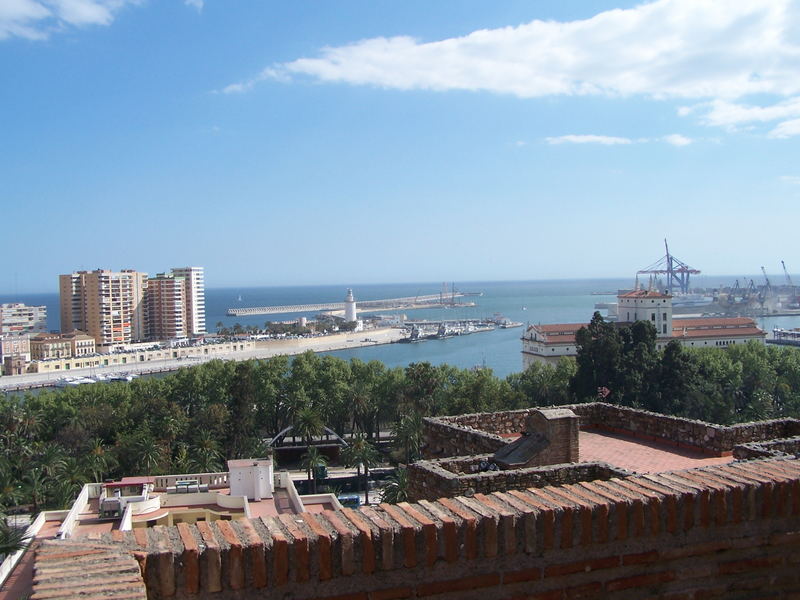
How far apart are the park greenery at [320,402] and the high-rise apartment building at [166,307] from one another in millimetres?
79016

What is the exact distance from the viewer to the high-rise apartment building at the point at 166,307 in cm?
11725

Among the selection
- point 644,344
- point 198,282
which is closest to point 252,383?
point 644,344

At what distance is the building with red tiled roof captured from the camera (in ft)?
212

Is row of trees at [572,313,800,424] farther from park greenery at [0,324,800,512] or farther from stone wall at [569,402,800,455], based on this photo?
stone wall at [569,402,800,455]

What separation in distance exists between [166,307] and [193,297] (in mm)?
5112

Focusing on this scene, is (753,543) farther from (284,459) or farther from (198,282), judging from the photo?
(198,282)

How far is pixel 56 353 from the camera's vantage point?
96250mm

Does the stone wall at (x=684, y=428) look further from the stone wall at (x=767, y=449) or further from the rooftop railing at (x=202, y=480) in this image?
the rooftop railing at (x=202, y=480)

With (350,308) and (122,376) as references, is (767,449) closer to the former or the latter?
(122,376)

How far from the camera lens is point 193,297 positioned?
122 meters

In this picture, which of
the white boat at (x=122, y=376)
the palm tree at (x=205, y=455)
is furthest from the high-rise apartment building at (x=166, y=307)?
the palm tree at (x=205, y=455)

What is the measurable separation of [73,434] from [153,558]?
34.2m

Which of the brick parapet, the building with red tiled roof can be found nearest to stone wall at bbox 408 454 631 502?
the brick parapet

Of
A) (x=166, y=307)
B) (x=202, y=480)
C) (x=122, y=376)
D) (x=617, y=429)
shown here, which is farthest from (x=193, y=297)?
(x=617, y=429)
